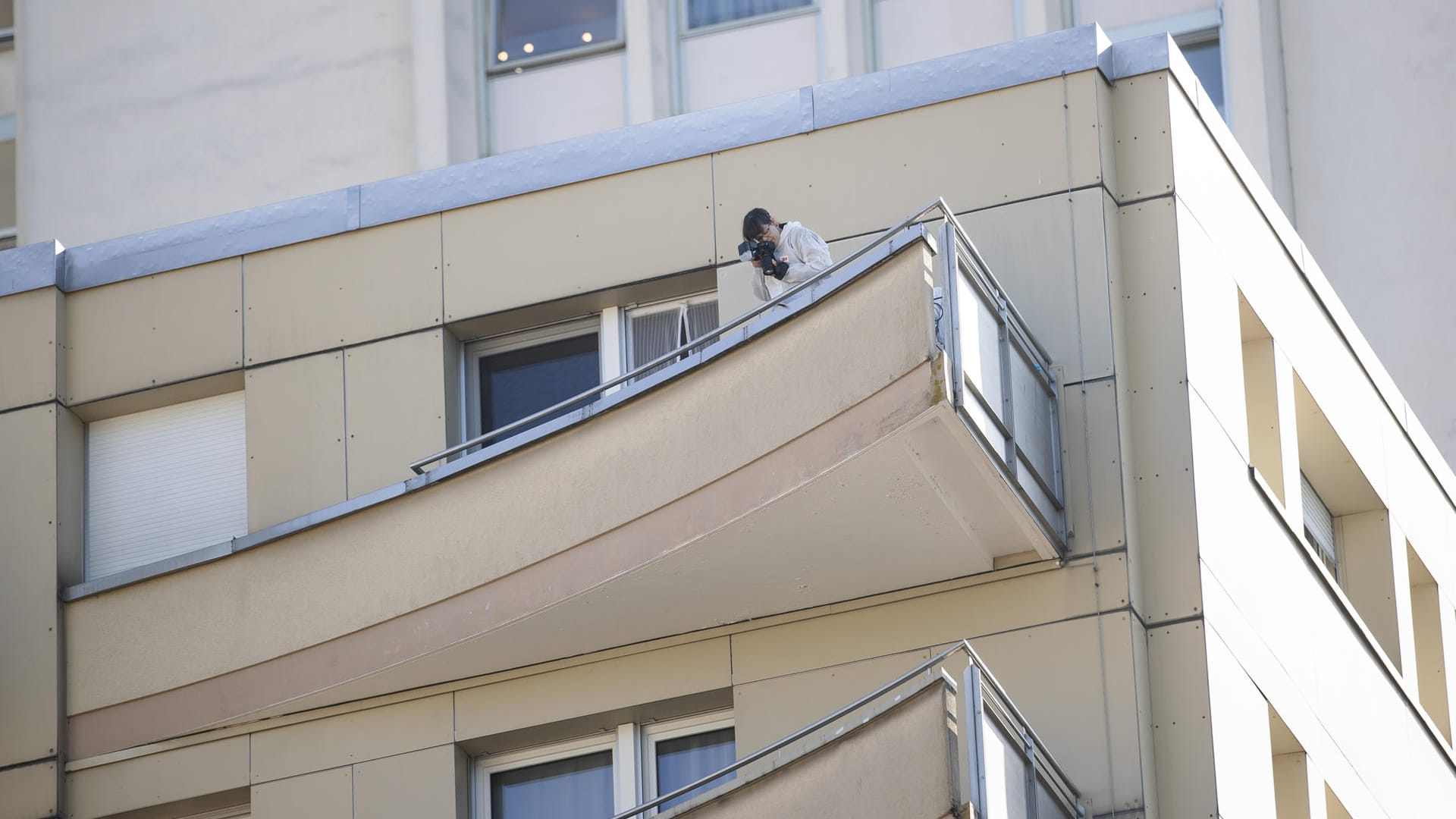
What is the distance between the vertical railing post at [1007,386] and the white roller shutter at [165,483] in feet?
20.9

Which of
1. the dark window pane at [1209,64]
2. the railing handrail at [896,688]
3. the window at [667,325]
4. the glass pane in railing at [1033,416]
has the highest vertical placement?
the dark window pane at [1209,64]

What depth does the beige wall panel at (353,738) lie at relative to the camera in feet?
64.4

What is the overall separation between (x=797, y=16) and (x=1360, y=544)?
904 centimetres

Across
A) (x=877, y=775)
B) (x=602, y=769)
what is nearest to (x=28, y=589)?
(x=602, y=769)

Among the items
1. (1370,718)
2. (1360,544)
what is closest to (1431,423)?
(1360,544)

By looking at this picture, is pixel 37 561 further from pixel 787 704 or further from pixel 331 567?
pixel 787 704

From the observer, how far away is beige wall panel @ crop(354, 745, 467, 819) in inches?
763

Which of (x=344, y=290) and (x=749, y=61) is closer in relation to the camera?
(x=344, y=290)

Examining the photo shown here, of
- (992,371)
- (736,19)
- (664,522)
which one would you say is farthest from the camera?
(736,19)

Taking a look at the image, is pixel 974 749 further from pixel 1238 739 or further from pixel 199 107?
pixel 199 107

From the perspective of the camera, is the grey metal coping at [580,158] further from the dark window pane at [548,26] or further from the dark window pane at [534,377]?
the dark window pane at [548,26]

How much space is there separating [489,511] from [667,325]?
221 cm

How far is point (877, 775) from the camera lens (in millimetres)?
15914

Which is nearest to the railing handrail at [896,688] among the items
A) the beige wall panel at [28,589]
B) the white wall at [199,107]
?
the beige wall panel at [28,589]
